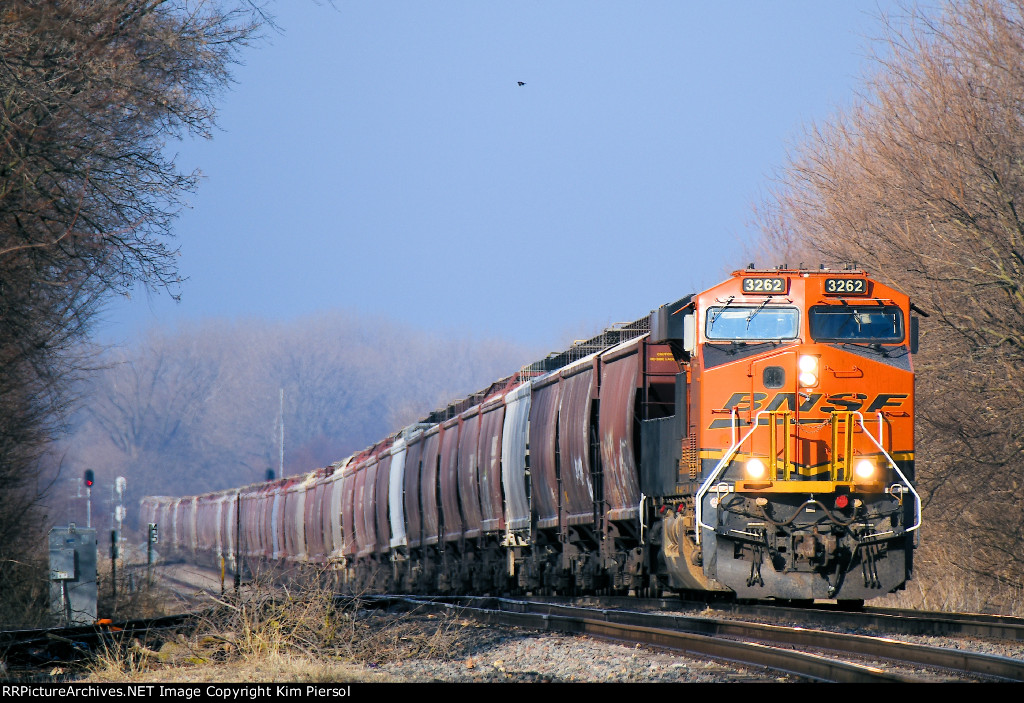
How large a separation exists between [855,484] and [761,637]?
249 cm

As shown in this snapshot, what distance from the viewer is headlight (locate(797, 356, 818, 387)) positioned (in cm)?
1223

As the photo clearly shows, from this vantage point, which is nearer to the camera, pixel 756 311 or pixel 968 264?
pixel 756 311

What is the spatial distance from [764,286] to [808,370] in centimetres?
106

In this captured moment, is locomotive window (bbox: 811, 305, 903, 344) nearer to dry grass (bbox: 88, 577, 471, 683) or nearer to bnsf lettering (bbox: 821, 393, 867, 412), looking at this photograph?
bnsf lettering (bbox: 821, 393, 867, 412)

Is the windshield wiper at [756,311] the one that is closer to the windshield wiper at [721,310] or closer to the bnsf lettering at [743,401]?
the windshield wiper at [721,310]

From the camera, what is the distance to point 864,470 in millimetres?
12008

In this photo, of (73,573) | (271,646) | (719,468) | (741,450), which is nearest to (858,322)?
(741,450)

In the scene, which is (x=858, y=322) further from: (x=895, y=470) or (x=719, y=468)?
(x=719, y=468)

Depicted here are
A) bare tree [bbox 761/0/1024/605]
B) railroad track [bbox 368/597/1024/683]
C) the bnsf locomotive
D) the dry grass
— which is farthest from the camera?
bare tree [bbox 761/0/1024/605]

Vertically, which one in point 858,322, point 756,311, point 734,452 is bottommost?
point 734,452

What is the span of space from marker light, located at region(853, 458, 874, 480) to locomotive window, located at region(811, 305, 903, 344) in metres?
1.40

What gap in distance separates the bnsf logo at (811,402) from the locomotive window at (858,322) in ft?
2.19

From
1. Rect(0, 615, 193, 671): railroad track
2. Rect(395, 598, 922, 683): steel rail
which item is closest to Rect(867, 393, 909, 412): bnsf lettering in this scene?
Rect(395, 598, 922, 683): steel rail

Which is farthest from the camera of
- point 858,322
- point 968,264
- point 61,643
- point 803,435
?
point 968,264
